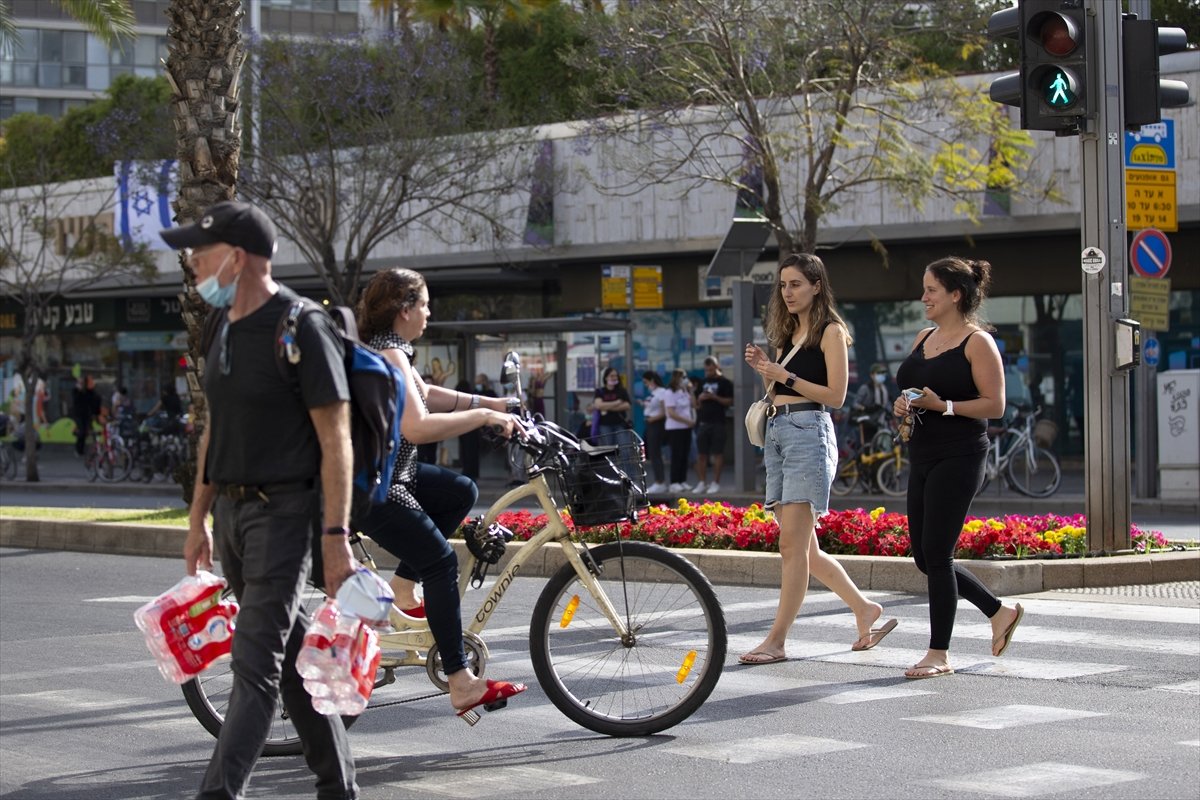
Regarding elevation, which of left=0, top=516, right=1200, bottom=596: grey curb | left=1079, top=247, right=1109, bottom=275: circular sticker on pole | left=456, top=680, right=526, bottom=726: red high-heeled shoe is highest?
left=1079, top=247, right=1109, bottom=275: circular sticker on pole

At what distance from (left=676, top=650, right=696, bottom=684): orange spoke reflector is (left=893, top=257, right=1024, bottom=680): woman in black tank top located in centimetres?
162

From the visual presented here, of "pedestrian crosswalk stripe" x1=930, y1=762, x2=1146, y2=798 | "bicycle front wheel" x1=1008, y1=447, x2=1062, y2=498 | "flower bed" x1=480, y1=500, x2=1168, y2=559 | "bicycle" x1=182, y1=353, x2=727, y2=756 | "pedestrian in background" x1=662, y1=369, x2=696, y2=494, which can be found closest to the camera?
"pedestrian crosswalk stripe" x1=930, y1=762, x2=1146, y2=798

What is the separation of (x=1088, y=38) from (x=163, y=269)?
27490 millimetres

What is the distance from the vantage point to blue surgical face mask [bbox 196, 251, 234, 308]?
4355mm

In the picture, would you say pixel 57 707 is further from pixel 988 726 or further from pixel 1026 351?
pixel 1026 351

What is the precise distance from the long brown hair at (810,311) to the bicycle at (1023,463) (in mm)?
12651

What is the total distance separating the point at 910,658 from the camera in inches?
320

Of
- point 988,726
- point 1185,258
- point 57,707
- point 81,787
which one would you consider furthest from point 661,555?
point 1185,258

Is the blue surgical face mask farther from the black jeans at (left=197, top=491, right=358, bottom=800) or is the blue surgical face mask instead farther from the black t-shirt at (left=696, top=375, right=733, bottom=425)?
the black t-shirt at (left=696, top=375, right=733, bottom=425)

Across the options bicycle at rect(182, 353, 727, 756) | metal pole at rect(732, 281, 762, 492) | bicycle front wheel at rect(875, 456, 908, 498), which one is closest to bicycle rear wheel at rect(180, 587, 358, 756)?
bicycle at rect(182, 353, 727, 756)

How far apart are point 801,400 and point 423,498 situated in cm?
236

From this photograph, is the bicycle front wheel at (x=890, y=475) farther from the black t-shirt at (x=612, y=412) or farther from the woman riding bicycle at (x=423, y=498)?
the woman riding bicycle at (x=423, y=498)

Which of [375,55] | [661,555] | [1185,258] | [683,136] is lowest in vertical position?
[661,555]

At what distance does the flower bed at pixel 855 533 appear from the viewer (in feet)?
36.6
